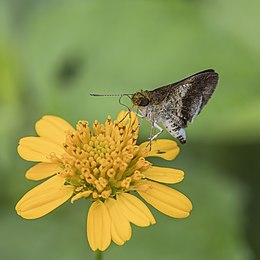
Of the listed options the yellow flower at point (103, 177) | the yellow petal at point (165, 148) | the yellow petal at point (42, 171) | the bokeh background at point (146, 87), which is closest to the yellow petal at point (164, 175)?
the yellow flower at point (103, 177)

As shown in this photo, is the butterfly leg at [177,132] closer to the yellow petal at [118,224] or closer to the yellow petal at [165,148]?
the yellow petal at [165,148]

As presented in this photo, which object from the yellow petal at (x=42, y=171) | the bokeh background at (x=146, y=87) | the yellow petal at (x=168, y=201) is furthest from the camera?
the bokeh background at (x=146, y=87)

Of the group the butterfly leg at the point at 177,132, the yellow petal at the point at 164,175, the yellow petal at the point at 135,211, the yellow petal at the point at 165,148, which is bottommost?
the yellow petal at the point at 135,211

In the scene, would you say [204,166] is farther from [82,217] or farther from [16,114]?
[16,114]

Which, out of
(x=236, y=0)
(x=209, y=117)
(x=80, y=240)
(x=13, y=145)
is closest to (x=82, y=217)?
(x=80, y=240)

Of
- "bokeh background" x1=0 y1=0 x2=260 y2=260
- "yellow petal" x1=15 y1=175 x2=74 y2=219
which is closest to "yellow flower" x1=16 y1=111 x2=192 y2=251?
"yellow petal" x1=15 y1=175 x2=74 y2=219

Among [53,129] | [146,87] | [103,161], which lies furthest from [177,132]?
[146,87]
